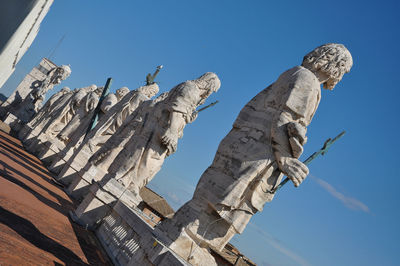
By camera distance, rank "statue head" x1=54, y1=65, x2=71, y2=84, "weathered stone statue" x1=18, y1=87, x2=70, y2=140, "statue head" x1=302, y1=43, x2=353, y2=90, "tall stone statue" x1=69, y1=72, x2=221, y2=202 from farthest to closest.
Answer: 1. "statue head" x1=54, y1=65, x2=71, y2=84
2. "weathered stone statue" x1=18, y1=87, x2=70, y2=140
3. "tall stone statue" x1=69, y1=72, x2=221, y2=202
4. "statue head" x1=302, y1=43, x2=353, y2=90

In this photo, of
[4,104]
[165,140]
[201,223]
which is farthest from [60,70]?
[201,223]

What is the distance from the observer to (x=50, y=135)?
1620 cm

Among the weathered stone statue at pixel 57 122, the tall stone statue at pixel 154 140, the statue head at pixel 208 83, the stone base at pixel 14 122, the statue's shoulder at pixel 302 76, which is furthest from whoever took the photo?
the stone base at pixel 14 122

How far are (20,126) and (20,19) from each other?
23984 millimetres

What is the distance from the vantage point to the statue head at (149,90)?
38.3 ft

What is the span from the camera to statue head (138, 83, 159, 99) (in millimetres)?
11672

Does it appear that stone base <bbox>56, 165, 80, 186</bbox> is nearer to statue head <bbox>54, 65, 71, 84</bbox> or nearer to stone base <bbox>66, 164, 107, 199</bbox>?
stone base <bbox>66, 164, 107, 199</bbox>

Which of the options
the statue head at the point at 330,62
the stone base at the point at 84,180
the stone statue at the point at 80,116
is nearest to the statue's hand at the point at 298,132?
the statue head at the point at 330,62

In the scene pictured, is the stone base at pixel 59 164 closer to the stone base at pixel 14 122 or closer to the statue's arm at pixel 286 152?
the statue's arm at pixel 286 152

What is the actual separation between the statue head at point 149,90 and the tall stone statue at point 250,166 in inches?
269

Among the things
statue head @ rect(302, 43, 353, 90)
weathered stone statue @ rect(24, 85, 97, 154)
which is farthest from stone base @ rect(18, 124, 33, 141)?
statue head @ rect(302, 43, 353, 90)

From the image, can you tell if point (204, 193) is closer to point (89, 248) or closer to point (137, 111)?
point (89, 248)

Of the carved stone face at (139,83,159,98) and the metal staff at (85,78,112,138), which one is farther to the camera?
the metal staff at (85,78,112,138)

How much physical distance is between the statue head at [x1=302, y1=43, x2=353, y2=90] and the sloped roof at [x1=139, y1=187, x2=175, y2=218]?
24.1m
